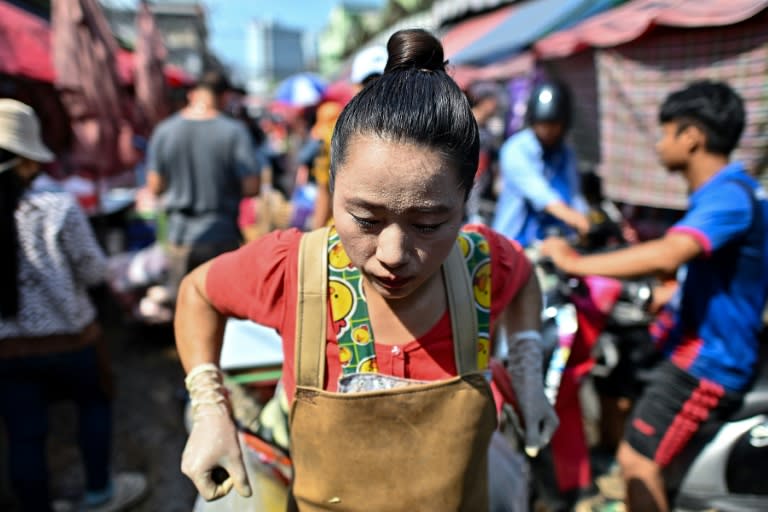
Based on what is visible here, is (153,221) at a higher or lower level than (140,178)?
lower

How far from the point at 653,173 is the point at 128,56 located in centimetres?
611

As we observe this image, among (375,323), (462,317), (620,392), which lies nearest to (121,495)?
(375,323)

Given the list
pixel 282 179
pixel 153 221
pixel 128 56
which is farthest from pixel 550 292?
pixel 282 179

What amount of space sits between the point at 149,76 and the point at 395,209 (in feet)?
17.3

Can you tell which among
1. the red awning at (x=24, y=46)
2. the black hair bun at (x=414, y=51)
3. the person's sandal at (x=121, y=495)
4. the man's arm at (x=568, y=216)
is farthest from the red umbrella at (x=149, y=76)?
the black hair bun at (x=414, y=51)

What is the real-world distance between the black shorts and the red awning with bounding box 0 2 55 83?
449cm

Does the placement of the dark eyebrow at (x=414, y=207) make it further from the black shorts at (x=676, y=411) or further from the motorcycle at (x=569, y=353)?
the black shorts at (x=676, y=411)

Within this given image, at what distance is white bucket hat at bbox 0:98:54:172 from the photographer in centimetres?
227

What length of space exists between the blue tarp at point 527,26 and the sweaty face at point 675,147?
10.1 feet

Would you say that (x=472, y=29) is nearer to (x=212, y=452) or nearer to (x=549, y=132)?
(x=549, y=132)

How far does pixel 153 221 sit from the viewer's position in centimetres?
600

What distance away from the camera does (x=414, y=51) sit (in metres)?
1.18

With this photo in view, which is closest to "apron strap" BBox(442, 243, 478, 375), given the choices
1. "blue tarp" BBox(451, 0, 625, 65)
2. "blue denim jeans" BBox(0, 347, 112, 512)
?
"blue denim jeans" BBox(0, 347, 112, 512)

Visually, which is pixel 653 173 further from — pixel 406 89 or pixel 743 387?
pixel 406 89
